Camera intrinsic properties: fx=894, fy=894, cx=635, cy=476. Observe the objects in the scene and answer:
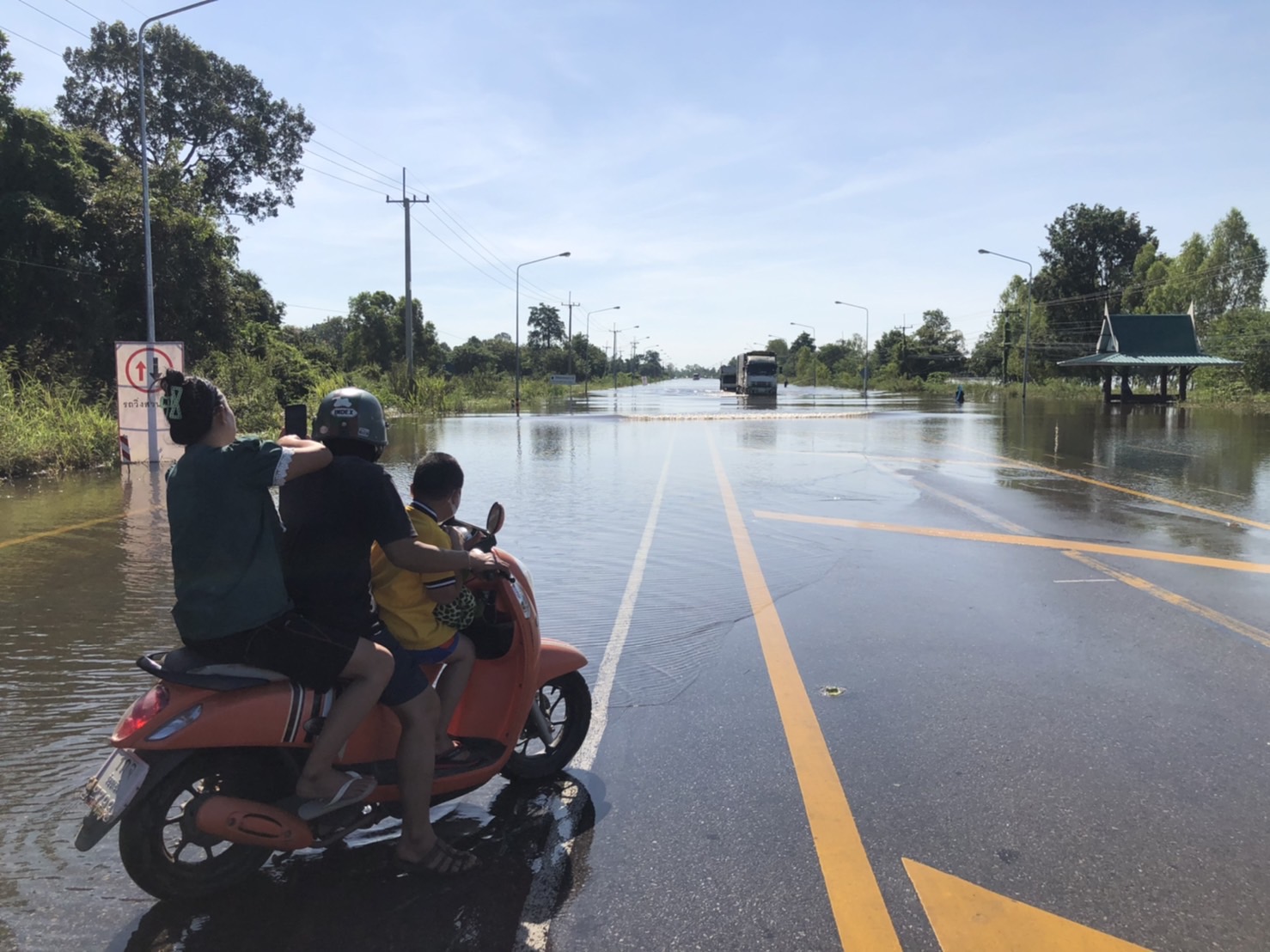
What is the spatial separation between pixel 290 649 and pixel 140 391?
589 inches

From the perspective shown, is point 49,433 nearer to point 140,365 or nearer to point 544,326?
point 140,365

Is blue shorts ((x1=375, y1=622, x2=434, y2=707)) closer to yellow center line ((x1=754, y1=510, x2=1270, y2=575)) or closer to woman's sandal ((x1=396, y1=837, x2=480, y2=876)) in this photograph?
woman's sandal ((x1=396, y1=837, x2=480, y2=876))

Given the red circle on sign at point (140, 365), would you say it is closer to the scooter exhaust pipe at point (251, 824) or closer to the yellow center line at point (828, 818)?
the yellow center line at point (828, 818)

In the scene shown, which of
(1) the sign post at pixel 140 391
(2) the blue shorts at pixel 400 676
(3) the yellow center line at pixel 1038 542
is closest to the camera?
(2) the blue shorts at pixel 400 676

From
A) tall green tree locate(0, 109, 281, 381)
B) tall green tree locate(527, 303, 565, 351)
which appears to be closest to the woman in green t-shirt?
tall green tree locate(0, 109, 281, 381)

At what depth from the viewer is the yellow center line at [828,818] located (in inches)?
108

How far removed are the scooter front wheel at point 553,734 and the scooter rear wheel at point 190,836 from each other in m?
1.03

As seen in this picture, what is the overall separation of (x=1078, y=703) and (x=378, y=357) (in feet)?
220

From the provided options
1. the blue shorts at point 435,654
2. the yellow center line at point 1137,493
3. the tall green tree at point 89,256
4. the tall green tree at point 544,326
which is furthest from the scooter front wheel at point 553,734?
Result: the tall green tree at point 544,326

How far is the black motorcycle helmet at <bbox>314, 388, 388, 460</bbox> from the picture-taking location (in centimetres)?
301

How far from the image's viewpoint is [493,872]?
121 inches

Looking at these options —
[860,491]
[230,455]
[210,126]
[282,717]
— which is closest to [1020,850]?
[282,717]

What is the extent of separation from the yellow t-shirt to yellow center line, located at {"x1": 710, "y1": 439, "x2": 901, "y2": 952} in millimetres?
1572

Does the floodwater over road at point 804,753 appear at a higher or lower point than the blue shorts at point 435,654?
lower
